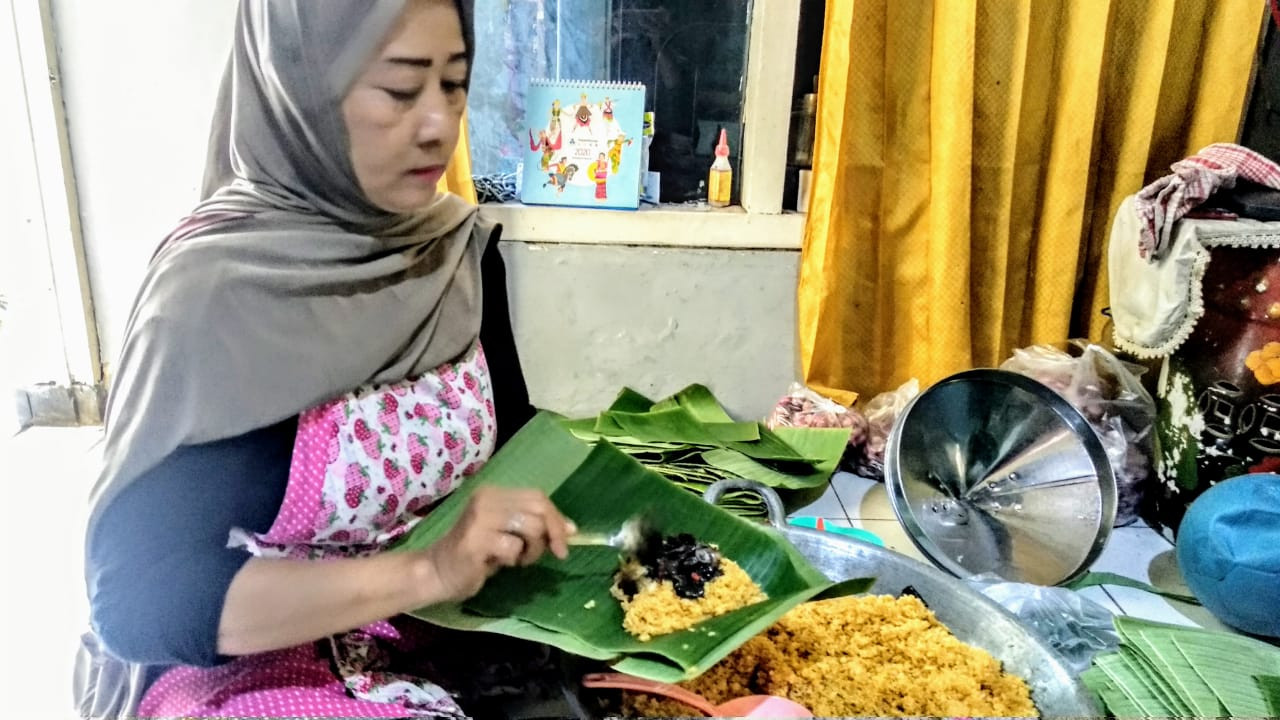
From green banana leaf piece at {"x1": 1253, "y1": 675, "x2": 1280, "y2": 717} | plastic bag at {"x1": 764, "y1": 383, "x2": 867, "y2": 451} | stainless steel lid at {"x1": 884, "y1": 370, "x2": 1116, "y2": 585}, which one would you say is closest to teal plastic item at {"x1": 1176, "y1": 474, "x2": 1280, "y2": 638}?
stainless steel lid at {"x1": 884, "y1": 370, "x2": 1116, "y2": 585}

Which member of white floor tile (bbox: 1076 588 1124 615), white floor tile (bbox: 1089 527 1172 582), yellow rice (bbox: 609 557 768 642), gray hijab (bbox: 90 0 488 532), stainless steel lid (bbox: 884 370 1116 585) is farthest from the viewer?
white floor tile (bbox: 1089 527 1172 582)

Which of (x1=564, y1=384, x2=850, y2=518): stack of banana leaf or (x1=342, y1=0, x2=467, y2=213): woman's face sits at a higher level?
(x1=342, y1=0, x2=467, y2=213): woman's face

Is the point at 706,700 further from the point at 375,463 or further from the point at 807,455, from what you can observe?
the point at 807,455

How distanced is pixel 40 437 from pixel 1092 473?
0.96m

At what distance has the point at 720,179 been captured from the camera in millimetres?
931

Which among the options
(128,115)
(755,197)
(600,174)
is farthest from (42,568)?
(755,197)

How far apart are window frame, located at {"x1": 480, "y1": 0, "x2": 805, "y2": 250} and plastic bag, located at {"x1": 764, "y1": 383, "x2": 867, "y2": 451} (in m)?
0.19

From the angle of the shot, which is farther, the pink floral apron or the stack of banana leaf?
the stack of banana leaf

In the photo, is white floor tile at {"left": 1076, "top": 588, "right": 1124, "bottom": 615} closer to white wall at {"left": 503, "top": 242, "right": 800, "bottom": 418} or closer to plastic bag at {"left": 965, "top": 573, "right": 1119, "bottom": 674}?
plastic bag at {"left": 965, "top": 573, "right": 1119, "bottom": 674}

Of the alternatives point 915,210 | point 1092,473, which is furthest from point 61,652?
point 915,210

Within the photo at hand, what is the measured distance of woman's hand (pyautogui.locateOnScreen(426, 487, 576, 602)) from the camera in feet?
1.56

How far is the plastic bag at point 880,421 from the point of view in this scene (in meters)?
1.09

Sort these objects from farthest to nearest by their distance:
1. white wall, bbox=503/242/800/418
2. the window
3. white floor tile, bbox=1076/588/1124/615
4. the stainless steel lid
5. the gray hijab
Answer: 1. white floor tile, bbox=1076/588/1124/615
2. the stainless steel lid
3. white wall, bbox=503/242/800/418
4. the window
5. the gray hijab

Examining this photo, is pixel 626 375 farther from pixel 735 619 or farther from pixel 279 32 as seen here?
pixel 279 32
